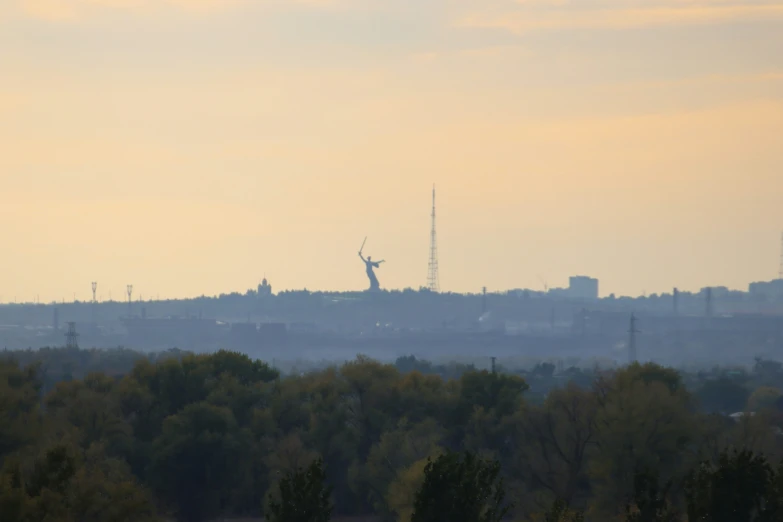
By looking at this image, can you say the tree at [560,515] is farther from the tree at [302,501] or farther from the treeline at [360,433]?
the treeline at [360,433]

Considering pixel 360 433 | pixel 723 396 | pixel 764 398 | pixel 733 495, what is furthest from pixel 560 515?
pixel 723 396

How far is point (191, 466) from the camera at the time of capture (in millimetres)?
76938

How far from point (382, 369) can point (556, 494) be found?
19.5m

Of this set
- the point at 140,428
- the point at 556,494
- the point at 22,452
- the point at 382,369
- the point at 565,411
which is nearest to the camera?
the point at 22,452

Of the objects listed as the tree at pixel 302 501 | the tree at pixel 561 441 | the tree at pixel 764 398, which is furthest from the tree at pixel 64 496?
the tree at pixel 764 398

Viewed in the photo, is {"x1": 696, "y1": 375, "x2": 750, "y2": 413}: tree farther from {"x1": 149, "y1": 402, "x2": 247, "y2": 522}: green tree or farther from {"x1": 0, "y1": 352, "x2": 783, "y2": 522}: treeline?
{"x1": 149, "y1": 402, "x2": 247, "y2": 522}: green tree

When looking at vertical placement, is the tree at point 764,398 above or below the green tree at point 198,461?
above

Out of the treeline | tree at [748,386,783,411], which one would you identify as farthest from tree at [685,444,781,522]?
tree at [748,386,783,411]

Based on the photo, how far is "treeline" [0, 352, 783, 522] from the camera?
230ft

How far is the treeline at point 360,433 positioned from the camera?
7006 centimetres

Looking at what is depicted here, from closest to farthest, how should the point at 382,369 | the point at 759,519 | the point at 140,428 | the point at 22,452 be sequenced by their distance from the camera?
the point at 759,519 < the point at 22,452 < the point at 140,428 < the point at 382,369

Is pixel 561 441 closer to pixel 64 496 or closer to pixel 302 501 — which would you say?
pixel 302 501

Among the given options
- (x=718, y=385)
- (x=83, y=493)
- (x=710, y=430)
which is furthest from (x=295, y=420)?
(x=718, y=385)

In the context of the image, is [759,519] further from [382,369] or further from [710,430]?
[382,369]
